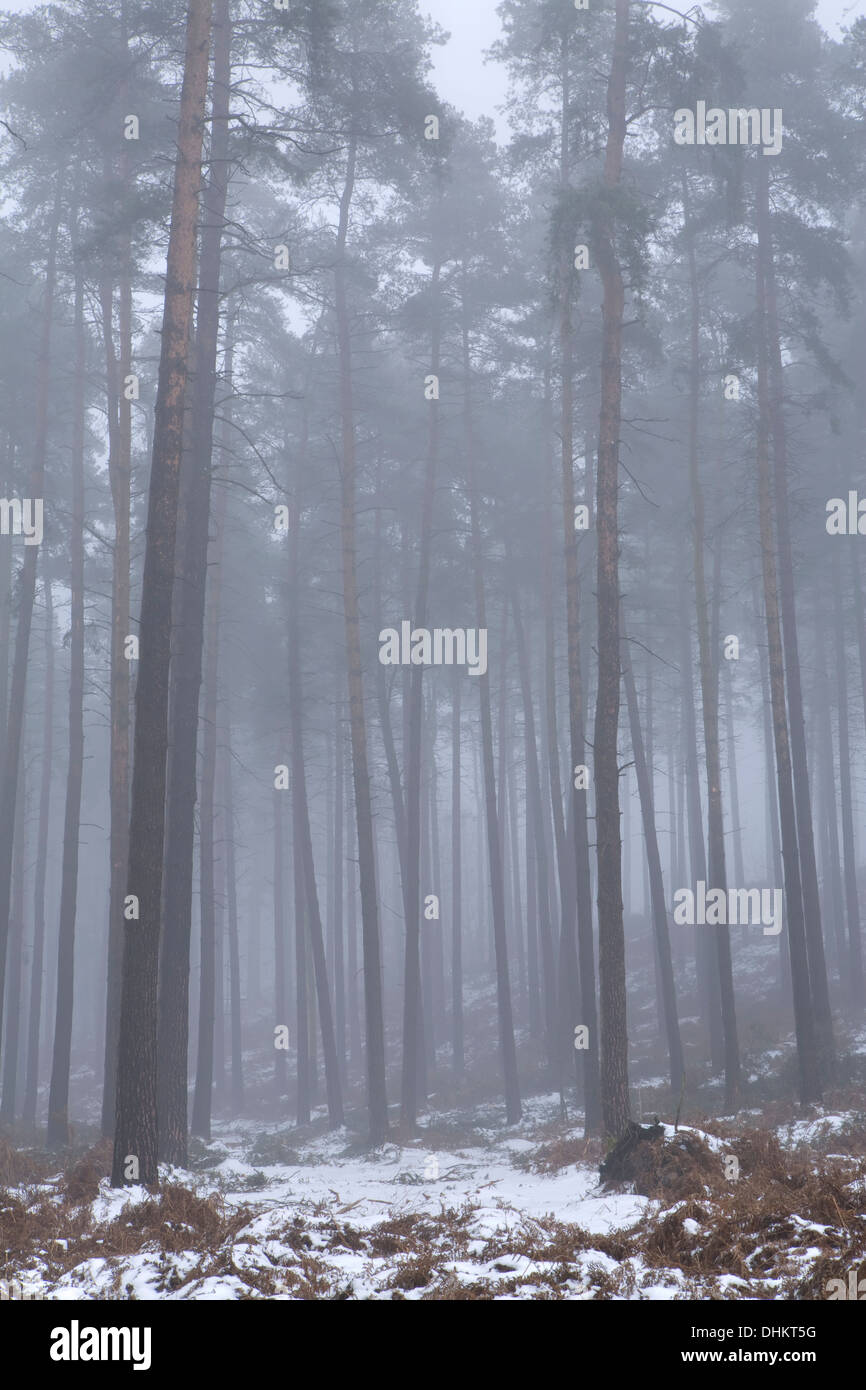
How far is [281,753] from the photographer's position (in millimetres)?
28969

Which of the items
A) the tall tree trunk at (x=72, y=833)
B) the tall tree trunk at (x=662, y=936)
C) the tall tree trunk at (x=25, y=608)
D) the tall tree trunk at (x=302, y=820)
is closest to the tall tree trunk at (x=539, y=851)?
the tall tree trunk at (x=662, y=936)

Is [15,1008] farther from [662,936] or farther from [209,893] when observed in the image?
[662,936]

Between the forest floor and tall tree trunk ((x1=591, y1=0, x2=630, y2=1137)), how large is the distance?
1351mm

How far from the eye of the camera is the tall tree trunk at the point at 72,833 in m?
15.5

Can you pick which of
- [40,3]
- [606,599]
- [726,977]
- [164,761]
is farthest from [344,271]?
[726,977]

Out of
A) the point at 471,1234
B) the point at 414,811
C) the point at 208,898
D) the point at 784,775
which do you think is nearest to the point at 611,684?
the point at 784,775

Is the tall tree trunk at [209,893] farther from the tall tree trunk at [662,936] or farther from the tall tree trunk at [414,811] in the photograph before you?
the tall tree trunk at [662,936]

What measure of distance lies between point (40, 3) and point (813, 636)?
88.4 ft

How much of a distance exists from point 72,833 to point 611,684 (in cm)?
1031

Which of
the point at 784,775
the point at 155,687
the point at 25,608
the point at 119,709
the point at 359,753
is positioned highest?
the point at 25,608

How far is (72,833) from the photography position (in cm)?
1664

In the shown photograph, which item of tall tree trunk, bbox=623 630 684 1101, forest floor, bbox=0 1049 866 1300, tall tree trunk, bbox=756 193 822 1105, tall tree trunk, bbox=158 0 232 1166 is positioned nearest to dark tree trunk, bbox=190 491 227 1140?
tall tree trunk, bbox=158 0 232 1166

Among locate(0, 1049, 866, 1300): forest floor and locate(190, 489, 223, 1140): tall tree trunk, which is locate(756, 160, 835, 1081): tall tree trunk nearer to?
locate(0, 1049, 866, 1300): forest floor

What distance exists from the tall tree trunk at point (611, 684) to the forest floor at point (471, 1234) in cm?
135
